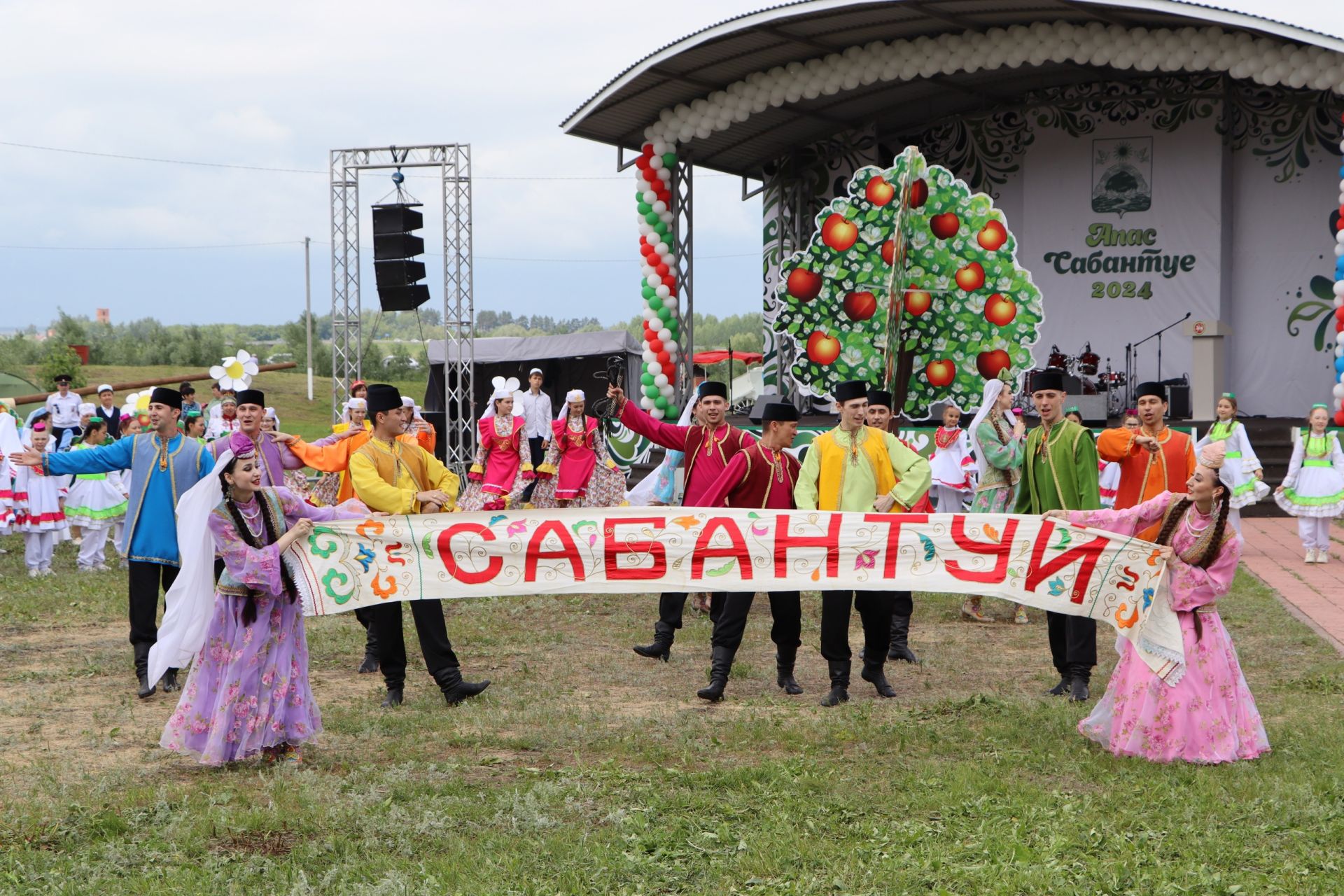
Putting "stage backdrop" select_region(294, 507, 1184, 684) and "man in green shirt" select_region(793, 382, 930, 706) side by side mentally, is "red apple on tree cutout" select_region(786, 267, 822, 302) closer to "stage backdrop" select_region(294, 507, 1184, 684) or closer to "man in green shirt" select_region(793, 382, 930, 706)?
"man in green shirt" select_region(793, 382, 930, 706)

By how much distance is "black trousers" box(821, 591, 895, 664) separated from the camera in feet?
21.8

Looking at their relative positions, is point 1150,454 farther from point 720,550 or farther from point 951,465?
point 951,465

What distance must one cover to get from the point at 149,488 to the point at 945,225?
33.8 ft

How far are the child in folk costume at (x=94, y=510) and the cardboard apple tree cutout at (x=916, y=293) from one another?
7.57m

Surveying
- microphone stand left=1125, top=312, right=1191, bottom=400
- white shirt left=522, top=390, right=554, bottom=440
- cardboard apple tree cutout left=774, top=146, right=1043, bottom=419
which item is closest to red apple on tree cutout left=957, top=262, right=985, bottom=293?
cardboard apple tree cutout left=774, top=146, right=1043, bottom=419

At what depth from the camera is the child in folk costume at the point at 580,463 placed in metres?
12.1

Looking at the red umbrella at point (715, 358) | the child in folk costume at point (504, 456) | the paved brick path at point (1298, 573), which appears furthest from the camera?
the red umbrella at point (715, 358)

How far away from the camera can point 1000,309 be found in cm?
1527

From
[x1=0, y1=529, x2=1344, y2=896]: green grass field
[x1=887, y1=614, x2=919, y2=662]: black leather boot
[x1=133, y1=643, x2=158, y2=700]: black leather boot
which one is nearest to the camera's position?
[x1=0, y1=529, x2=1344, y2=896]: green grass field

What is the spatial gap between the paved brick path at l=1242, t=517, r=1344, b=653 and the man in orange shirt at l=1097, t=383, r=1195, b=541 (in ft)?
6.05

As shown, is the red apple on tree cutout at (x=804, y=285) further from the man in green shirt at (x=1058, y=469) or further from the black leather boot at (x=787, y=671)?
the black leather boot at (x=787, y=671)

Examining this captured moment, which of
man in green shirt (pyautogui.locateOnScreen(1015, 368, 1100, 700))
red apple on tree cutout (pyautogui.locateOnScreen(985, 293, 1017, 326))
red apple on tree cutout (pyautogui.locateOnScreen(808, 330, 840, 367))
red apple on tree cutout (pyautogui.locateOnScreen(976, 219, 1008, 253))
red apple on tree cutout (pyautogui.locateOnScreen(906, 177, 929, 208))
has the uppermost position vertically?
red apple on tree cutout (pyautogui.locateOnScreen(906, 177, 929, 208))

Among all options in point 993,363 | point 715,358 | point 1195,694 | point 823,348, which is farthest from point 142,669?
point 715,358

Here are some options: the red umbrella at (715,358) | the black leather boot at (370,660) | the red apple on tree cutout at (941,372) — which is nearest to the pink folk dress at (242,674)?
the black leather boot at (370,660)
